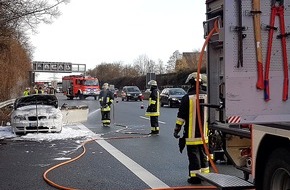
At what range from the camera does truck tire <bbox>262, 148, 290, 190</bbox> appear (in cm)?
434

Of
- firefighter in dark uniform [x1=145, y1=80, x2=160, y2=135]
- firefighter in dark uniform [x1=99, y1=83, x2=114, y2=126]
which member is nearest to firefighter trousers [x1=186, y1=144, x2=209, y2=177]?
firefighter in dark uniform [x1=145, y1=80, x2=160, y2=135]

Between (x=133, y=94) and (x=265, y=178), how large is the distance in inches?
1776

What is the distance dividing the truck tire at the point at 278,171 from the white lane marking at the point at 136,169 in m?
2.78

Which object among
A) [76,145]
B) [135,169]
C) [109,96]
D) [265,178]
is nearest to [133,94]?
[109,96]

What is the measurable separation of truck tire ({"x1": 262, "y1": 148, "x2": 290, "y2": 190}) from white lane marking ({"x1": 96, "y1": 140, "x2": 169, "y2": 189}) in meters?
2.78

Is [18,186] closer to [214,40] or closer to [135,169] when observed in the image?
[135,169]

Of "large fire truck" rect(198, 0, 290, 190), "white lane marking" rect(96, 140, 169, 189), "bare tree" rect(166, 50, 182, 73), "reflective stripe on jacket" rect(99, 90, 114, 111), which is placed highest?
"bare tree" rect(166, 50, 182, 73)

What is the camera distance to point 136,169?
28.8 ft

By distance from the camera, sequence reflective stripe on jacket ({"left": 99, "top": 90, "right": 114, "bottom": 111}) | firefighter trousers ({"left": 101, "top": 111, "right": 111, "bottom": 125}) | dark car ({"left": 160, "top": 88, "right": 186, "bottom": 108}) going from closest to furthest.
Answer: reflective stripe on jacket ({"left": 99, "top": 90, "right": 114, "bottom": 111}) → firefighter trousers ({"left": 101, "top": 111, "right": 111, "bottom": 125}) → dark car ({"left": 160, "top": 88, "right": 186, "bottom": 108})

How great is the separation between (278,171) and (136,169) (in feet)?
14.9

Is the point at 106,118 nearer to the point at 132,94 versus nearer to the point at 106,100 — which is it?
the point at 106,100

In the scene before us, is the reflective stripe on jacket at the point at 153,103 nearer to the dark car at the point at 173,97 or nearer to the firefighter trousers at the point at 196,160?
the firefighter trousers at the point at 196,160

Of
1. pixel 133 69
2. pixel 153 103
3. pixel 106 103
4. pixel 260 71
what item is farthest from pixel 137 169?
pixel 133 69

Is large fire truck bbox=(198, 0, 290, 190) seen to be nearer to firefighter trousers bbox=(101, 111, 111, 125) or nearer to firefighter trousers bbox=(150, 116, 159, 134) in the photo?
firefighter trousers bbox=(150, 116, 159, 134)
